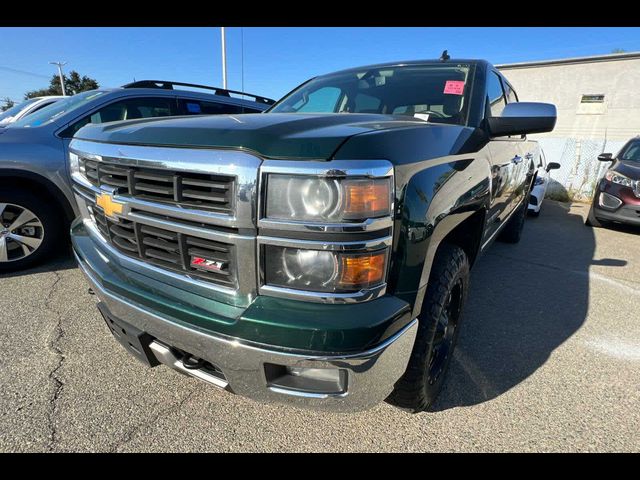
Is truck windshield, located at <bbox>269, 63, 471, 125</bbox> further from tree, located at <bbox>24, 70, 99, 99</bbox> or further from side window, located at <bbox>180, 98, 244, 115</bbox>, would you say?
tree, located at <bbox>24, 70, 99, 99</bbox>

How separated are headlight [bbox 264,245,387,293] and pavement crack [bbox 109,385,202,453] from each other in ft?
3.61

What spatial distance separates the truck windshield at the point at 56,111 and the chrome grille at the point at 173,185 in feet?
8.87

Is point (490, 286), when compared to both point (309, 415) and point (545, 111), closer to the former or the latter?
point (545, 111)

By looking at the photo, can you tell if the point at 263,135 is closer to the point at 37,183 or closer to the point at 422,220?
the point at 422,220

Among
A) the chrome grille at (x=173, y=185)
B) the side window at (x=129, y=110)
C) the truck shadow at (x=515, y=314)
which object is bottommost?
the truck shadow at (x=515, y=314)

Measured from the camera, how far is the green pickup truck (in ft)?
3.82

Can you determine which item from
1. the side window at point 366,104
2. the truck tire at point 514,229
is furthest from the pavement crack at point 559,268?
the side window at point 366,104

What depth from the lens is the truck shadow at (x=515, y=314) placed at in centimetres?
219

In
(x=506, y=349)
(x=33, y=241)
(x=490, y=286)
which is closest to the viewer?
(x=506, y=349)

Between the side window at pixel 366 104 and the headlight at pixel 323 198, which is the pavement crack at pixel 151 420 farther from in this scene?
the side window at pixel 366 104

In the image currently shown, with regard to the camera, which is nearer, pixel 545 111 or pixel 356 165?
pixel 356 165
